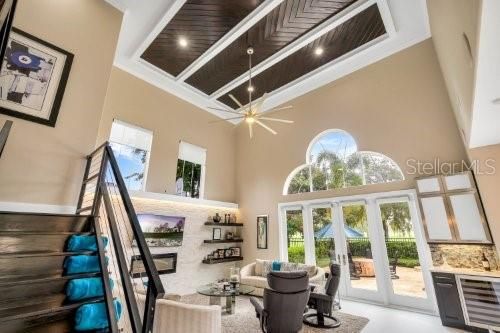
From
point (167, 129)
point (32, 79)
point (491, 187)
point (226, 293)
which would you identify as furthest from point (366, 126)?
point (32, 79)

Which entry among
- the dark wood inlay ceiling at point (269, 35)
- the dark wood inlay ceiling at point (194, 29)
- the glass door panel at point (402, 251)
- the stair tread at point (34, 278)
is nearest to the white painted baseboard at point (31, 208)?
the stair tread at point (34, 278)

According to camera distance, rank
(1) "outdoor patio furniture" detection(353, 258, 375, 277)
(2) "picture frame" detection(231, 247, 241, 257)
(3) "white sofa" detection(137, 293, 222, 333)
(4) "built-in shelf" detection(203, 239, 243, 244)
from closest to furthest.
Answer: (3) "white sofa" detection(137, 293, 222, 333) < (1) "outdoor patio furniture" detection(353, 258, 375, 277) < (4) "built-in shelf" detection(203, 239, 243, 244) < (2) "picture frame" detection(231, 247, 241, 257)

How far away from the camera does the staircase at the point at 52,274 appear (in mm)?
1537

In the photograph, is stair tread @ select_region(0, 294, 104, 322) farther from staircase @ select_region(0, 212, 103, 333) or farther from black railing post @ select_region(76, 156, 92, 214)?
black railing post @ select_region(76, 156, 92, 214)

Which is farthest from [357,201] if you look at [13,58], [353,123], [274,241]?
[13,58]

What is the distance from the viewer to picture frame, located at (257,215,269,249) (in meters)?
7.58

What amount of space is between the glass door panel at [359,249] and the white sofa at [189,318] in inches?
182

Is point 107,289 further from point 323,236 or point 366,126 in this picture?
point 366,126

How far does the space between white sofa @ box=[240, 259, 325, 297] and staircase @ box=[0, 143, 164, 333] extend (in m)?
4.30

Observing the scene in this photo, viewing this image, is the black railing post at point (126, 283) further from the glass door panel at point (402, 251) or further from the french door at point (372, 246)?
the glass door panel at point (402, 251)

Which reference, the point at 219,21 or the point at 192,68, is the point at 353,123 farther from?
the point at 192,68

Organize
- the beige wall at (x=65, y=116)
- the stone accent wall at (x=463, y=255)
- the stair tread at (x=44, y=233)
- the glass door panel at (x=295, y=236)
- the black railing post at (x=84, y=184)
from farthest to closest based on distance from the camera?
1. the glass door panel at (x=295, y=236)
2. the stone accent wall at (x=463, y=255)
3. the black railing post at (x=84, y=184)
4. the beige wall at (x=65, y=116)
5. the stair tread at (x=44, y=233)

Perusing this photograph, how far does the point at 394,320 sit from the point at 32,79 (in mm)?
7447

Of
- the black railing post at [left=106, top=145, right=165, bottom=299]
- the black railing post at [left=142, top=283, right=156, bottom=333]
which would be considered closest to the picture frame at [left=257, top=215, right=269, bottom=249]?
the black railing post at [left=106, top=145, right=165, bottom=299]
